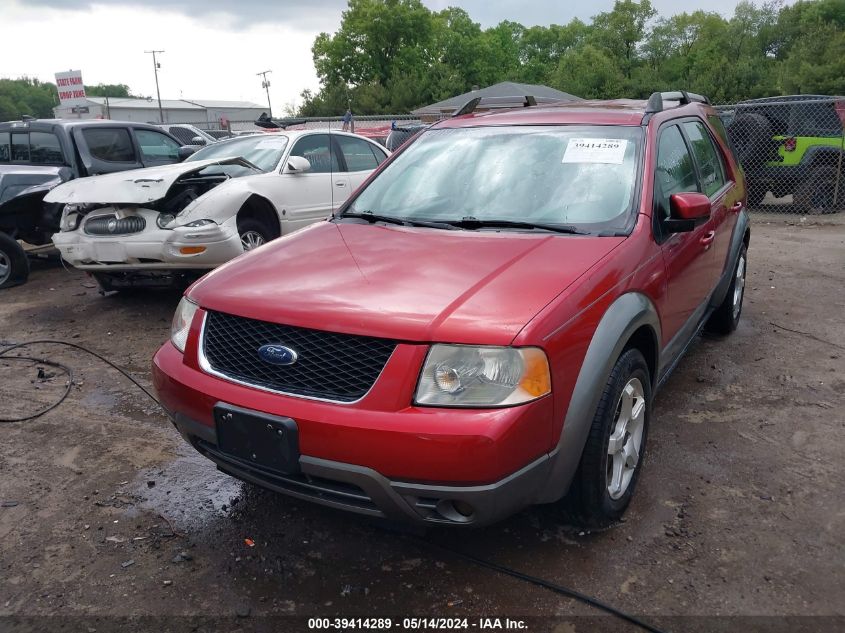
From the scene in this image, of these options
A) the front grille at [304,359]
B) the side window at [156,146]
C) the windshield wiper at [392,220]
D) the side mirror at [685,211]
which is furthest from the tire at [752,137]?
the front grille at [304,359]

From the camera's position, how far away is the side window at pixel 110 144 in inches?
315

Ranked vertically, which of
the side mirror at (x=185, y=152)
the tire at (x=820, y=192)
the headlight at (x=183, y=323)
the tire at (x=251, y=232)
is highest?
the side mirror at (x=185, y=152)

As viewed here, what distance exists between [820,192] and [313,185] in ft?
29.6

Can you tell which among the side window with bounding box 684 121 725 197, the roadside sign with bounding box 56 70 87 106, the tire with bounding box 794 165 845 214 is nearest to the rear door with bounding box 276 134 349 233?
the side window with bounding box 684 121 725 197

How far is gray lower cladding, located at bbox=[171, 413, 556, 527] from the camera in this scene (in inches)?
86.3

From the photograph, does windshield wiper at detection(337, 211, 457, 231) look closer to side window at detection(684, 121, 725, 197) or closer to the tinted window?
side window at detection(684, 121, 725, 197)

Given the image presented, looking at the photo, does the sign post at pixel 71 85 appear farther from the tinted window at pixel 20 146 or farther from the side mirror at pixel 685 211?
the side mirror at pixel 685 211

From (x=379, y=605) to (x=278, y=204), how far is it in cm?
477

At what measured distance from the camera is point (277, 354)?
2408mm

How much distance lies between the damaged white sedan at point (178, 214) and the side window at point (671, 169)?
11.7ft

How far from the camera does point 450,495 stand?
2.19m

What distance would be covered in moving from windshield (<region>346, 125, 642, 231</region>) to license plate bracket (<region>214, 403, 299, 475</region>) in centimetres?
137

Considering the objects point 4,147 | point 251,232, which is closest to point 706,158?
point 251,232

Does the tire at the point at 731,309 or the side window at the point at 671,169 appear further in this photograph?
the tire at the point at 731,309
